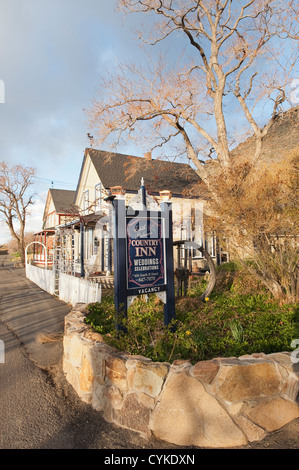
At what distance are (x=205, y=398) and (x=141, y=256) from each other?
2.47 meters

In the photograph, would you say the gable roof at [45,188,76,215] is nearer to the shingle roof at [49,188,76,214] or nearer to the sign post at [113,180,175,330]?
the shingle roof at [49,188,76,214]

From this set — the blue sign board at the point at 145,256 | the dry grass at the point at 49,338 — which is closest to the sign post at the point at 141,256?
the blue sign board at the point at 145,256

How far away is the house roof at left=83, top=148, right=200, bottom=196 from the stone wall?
15.8 metres

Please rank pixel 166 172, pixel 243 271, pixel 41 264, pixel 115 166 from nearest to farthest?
pixel 243 271 → pixel 115 166 → pixel 166 172 → pixel 41 264

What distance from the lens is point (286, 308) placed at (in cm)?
571

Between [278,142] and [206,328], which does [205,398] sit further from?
[278,142]

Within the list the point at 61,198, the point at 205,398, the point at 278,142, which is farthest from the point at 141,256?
the point at 61,198

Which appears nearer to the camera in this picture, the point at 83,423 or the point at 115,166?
the point at 83,423

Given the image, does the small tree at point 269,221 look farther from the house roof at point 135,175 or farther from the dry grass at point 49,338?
the house roof at point 135,175

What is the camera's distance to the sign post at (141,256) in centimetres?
461

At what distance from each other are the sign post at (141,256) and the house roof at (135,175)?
1344 cm

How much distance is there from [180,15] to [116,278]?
1310 centimetres
